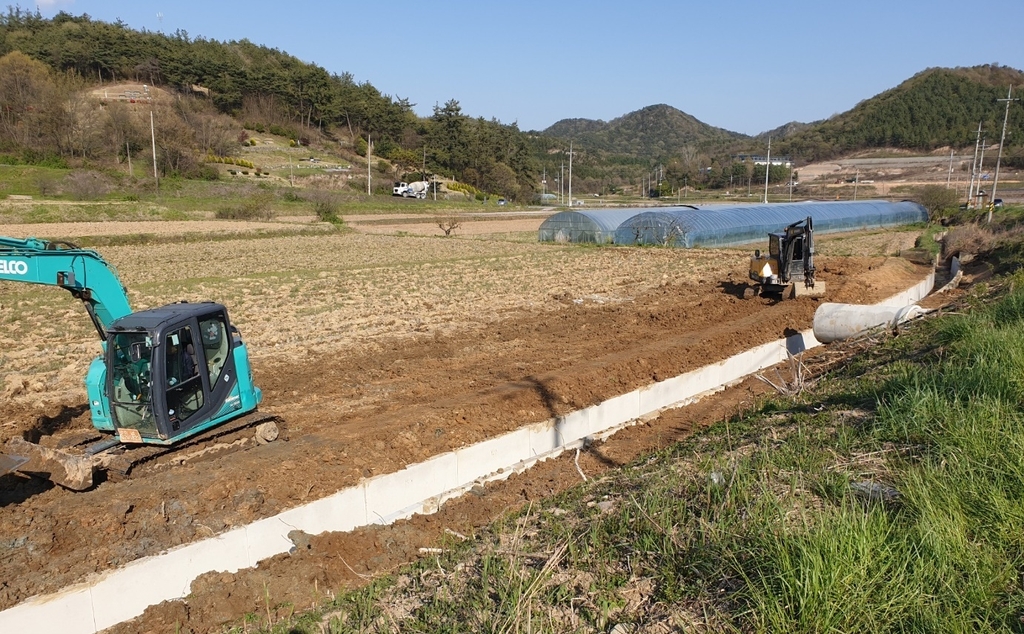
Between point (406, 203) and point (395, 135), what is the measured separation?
3666 cm

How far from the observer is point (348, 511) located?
817 centimetres

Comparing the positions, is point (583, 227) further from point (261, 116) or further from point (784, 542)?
point (261, 116)

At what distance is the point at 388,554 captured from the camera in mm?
7469

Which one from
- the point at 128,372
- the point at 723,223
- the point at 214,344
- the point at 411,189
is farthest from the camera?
the point at 411,189

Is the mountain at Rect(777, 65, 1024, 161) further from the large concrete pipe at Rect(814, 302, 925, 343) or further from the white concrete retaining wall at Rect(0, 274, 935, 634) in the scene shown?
the white concrete retaining wall at Rect(0, 274, 935, 634)

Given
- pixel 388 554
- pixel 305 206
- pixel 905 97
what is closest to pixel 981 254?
pixel 388 554

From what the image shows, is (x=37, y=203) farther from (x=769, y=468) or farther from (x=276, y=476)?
(x=769, y=468)

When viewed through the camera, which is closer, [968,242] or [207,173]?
[968,242]

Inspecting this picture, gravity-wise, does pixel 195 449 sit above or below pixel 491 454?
above

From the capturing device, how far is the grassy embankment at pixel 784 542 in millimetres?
4016

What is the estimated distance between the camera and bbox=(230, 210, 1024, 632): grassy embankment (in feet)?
13.2

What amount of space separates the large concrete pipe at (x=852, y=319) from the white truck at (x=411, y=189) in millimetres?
61876

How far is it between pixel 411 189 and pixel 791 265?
198 ft

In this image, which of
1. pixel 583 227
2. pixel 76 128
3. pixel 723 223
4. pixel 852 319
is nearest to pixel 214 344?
pixel 852 319
